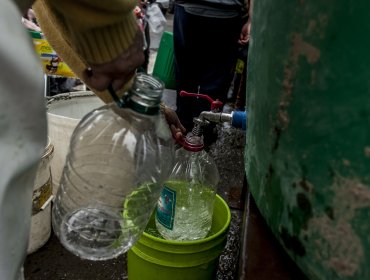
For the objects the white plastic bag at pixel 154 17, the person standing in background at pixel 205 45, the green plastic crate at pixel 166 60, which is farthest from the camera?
the white plastic bag at pixel 154 17

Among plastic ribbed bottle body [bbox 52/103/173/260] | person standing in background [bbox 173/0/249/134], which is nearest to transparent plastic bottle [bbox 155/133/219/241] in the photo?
plastic ribbed bottle body [bbox 52/103/173/260]

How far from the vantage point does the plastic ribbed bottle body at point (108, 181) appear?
1329mm

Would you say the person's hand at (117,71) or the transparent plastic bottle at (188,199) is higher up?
the person's hand at (117,71)

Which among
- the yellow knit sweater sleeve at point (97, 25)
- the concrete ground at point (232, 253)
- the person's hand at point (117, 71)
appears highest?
the yellow knit sweater sleeve at point (97, 25)

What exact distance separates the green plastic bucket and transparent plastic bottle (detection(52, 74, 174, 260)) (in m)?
0.21

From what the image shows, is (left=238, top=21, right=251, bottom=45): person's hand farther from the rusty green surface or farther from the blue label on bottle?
the rusty green surface

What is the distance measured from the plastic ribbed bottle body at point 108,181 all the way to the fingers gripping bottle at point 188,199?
0.26m

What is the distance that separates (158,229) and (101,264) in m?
0.60

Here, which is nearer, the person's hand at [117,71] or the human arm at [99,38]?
the human arm at [99,38]

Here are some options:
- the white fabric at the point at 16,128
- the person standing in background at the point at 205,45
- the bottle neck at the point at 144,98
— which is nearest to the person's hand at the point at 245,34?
the person standing in background at the point at 205,45

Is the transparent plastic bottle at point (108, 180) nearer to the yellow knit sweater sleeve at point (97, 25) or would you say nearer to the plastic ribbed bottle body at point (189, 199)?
the yellow knit sweater sleeve at point (97, 25)

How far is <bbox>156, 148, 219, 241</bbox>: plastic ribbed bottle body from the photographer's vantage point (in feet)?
6.20

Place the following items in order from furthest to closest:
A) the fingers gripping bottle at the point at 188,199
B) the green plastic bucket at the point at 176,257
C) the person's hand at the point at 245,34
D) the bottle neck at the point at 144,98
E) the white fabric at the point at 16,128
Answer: the person's hand at the point at 245,34 < the fingers gripping bottle at the point at 188,199 < the green plastic bucket at the point at 176,257 < the bottle neck at the point at 144,98 < the white fabric at the point at 16,128

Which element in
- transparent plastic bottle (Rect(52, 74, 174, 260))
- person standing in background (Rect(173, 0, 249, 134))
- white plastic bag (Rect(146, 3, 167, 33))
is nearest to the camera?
transparent plastic bottle (Rect(52, 74, 174, 260))
